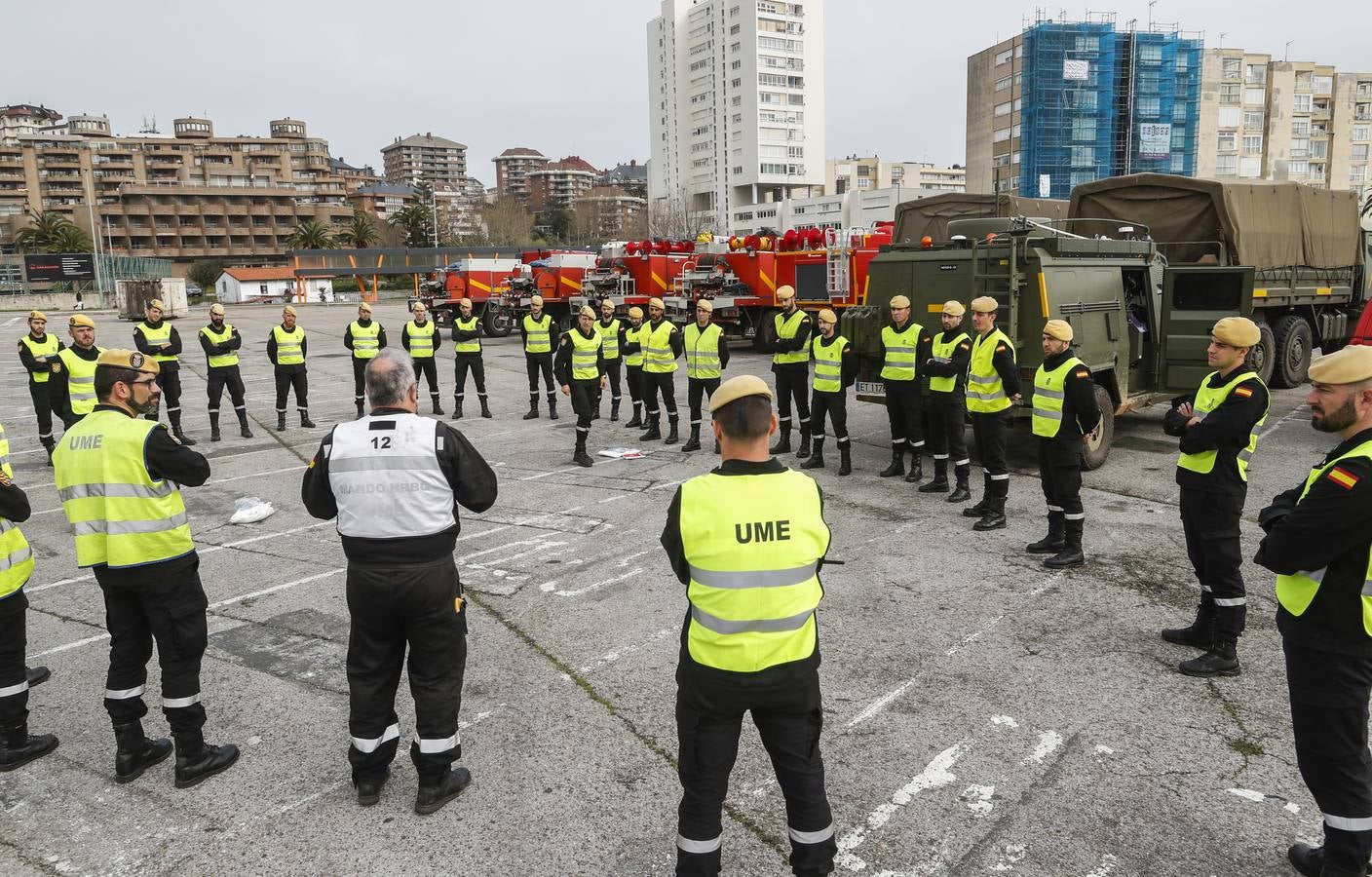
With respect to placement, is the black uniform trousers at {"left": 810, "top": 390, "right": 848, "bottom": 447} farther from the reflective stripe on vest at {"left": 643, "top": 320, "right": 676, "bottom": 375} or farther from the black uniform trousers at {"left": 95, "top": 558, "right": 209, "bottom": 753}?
the black uniform trousers at {"left": 95, "top": 558, "right": 209, "bottom": 753}

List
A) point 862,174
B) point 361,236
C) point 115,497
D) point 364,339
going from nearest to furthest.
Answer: point 115,497 < point 364,339 < point 361,236 < point 862,174

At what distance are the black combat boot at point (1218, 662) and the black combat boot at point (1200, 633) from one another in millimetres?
184

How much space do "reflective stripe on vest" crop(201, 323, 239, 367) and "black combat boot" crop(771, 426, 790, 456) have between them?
7638mm

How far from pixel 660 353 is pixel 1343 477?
921 cm

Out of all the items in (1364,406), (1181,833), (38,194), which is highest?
(38,194)

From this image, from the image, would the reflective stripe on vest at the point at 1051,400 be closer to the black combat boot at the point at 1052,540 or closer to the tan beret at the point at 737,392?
the black combat boot at the point at 1052,540

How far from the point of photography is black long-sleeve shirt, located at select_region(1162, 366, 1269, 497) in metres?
4.89

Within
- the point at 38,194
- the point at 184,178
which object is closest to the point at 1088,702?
the point at 184,178

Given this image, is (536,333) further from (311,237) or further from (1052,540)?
(311,237)

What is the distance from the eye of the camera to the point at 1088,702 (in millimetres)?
4551

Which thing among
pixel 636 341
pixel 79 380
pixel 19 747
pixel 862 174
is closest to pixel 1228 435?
pixel 19 747

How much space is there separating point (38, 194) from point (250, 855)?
430 feet

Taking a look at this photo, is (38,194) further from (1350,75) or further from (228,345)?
(1350,75)

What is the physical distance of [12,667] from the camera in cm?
420
